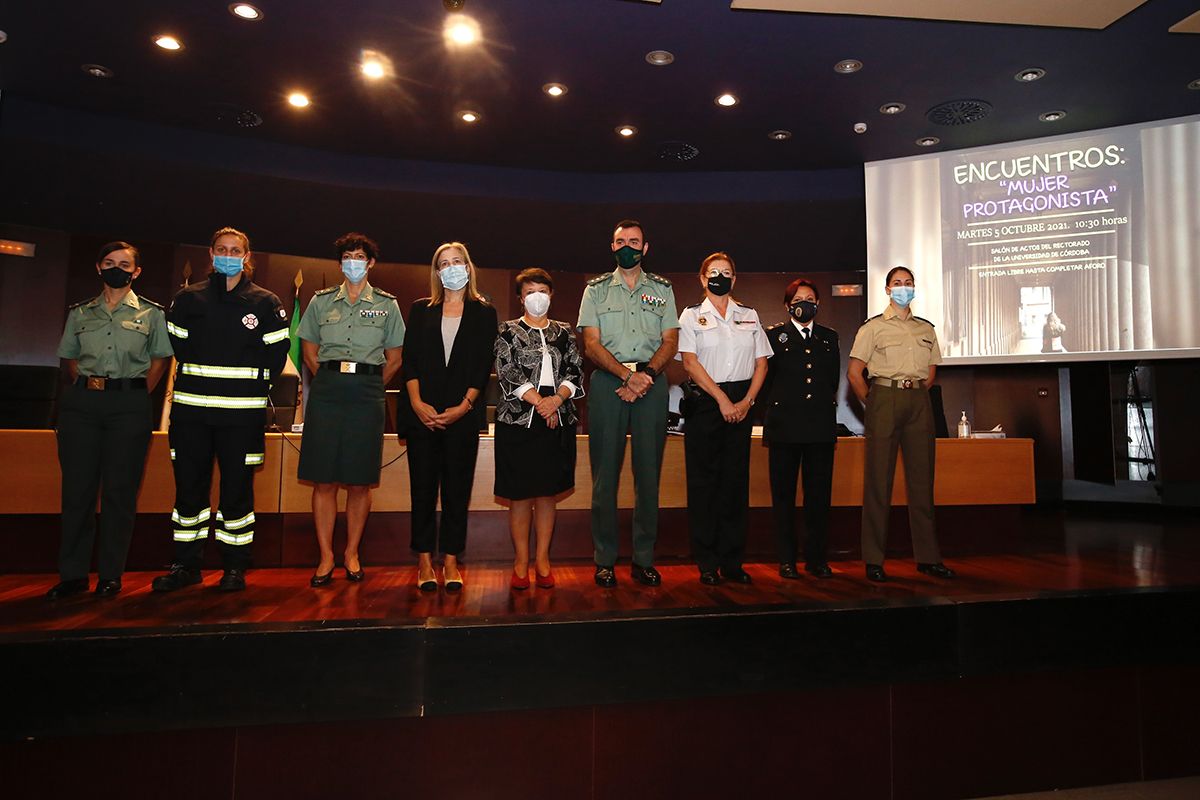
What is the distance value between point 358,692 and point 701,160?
507 cm

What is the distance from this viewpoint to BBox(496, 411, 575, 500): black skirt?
9.77ft

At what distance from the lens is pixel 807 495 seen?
11.3 ft

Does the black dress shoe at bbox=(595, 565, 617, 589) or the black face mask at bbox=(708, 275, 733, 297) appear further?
the black face mask at bbox=(708, 275, 733, 297)

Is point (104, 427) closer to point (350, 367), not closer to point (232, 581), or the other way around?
point (232, 581)

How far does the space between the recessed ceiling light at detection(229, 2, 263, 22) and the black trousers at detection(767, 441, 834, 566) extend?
3.73 metres

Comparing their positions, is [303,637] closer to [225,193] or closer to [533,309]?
[533,309]

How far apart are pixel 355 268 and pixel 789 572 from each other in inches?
99.7

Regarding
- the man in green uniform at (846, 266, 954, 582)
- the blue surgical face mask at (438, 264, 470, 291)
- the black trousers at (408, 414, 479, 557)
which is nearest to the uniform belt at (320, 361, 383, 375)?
the black trousers at (408, 414, 479, 557)

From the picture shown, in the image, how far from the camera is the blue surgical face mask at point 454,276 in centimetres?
304

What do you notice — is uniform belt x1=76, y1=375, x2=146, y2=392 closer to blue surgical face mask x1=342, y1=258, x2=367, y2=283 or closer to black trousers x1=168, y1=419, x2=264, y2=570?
black trousers x1=168, y1=419, x2=264, y2=570

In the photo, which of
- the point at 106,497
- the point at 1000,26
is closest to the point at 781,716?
the point at 106,497

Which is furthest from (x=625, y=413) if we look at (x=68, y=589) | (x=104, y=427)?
(x=68, y=589)

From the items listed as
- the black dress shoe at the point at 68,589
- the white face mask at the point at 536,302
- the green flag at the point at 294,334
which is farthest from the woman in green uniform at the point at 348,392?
the green flag at the point at 294,334

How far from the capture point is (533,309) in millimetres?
3061
